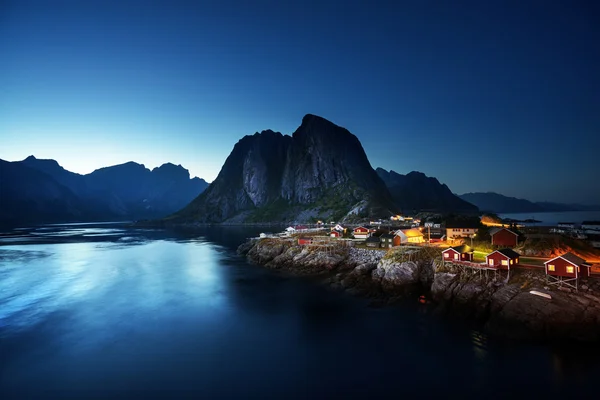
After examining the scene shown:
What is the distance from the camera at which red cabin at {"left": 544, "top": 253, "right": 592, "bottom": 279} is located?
91.4 ft

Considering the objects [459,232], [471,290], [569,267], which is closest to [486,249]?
[471,290]

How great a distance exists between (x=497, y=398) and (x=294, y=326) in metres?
19.0

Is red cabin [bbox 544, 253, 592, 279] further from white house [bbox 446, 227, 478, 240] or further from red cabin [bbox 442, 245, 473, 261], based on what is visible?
white house [bbox 446, 227, 478, 240]

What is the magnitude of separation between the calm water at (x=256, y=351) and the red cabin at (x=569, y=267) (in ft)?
26.5

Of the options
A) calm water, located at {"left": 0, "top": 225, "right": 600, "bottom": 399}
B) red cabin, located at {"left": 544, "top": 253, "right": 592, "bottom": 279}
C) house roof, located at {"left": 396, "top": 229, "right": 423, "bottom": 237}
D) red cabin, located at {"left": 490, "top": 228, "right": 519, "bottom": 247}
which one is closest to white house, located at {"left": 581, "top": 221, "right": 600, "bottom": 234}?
red cabin, located at {"left": 490, "top": 228, "right": 519, "bottom": 247}

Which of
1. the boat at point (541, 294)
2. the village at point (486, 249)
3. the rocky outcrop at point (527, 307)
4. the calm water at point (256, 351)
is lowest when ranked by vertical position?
the calm water at point (256, 351)

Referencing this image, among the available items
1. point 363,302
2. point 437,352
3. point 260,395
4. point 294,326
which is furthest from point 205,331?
point 437,352

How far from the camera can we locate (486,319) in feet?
96.0

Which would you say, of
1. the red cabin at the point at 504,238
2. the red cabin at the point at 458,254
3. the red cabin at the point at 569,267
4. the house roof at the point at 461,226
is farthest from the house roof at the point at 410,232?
the red cabin at the point at 569,267

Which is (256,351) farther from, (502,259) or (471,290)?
(502,259)

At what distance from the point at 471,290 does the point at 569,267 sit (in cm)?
894

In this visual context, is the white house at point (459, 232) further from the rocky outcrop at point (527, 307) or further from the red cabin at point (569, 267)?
the red cabin at point (569, 267)

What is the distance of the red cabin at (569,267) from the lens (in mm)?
27859

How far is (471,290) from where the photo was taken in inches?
A: 1286
